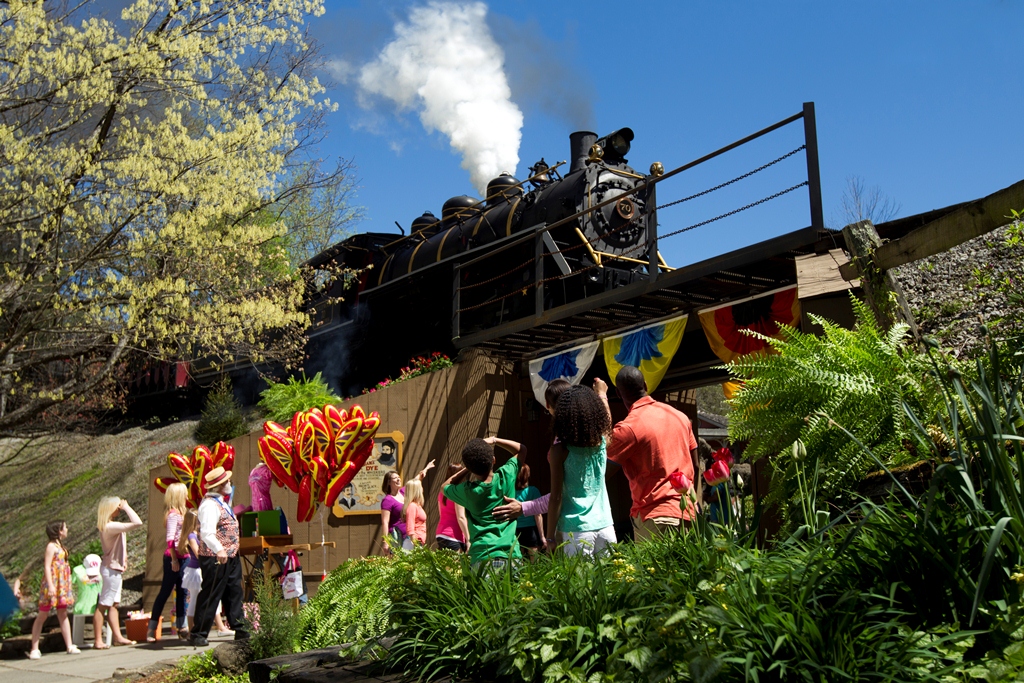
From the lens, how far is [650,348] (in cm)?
955

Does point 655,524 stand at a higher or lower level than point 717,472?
higher

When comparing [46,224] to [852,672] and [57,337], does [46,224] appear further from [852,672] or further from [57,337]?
[852,672]

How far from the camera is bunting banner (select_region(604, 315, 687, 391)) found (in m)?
9.34

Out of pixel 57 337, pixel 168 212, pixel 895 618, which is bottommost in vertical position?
pixel 895 618

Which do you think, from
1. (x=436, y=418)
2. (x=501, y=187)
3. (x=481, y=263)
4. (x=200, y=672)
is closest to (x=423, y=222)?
(x=501, y=187)

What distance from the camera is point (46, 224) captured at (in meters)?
9.78

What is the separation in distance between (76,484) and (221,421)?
5629 millimetres

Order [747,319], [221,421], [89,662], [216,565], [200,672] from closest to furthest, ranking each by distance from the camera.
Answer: [200,672] < [216,565] < [89,662] < [747,319] < [221,421]

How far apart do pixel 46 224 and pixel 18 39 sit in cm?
198

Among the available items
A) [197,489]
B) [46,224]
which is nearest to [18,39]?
[46,224]

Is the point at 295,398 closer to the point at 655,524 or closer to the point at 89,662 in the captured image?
the point at 89,662

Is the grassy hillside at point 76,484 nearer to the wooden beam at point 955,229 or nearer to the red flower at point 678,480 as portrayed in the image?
the red flower at point 678,480

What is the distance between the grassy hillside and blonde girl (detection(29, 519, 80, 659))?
7.25 m

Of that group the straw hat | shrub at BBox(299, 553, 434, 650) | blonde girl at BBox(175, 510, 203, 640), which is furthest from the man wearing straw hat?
shrub at BBox(299, 553, 434, 650)
